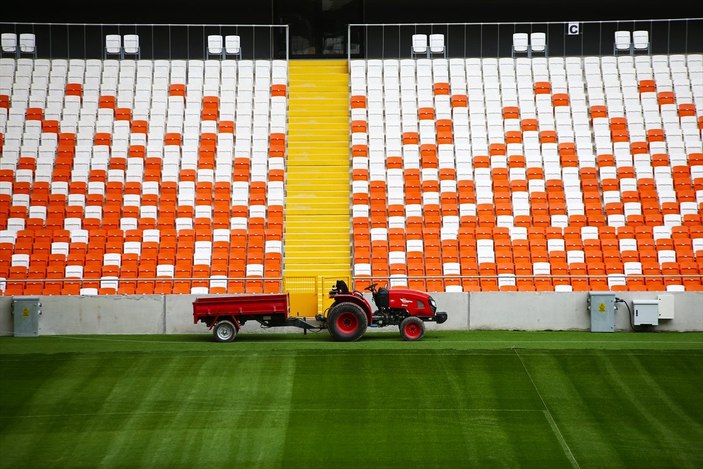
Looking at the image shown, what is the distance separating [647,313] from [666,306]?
56 cm

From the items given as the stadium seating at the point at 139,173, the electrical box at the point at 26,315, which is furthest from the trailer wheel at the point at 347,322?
the electrical box at the point at 26,315

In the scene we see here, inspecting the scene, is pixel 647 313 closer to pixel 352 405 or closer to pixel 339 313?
pixel 339 313

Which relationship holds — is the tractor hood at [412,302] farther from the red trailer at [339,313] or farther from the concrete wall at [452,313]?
the concrete wall at [452,313]

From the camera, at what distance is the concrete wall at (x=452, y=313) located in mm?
27344

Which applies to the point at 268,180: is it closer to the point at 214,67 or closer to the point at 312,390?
the point at 214,67

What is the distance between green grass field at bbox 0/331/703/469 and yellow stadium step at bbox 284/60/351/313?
5.49 metres

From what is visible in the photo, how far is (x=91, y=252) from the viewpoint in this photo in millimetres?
30844

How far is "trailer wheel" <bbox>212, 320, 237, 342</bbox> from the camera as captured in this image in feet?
84.4

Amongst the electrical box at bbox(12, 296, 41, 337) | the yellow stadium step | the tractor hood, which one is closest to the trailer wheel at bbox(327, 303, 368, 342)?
the tractor hood

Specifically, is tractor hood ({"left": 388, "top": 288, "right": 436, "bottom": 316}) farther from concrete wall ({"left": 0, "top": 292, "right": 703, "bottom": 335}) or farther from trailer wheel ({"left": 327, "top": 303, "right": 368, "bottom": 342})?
concrete wall ({"left": 0, "top": 292, "right": 703, "bottom": 335})

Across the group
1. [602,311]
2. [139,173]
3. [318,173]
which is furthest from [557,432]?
[139,173]

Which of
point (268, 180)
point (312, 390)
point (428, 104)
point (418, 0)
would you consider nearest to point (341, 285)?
point (312, 390)

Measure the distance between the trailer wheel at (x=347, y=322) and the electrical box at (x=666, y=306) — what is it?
811 cm

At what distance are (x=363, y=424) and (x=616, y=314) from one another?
1131cm
